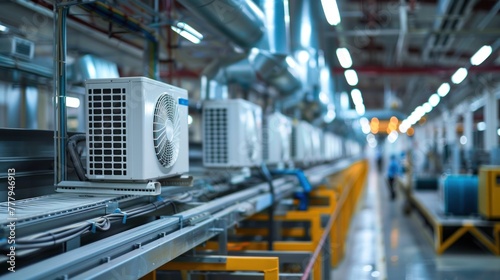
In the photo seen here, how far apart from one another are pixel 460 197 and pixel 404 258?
151 cm

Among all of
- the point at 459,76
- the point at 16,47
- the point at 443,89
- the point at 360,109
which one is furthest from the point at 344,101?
the point at 16,47

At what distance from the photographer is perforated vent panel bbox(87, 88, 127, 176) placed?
2232mm

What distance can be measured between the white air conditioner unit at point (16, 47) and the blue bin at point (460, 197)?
6.18 meters

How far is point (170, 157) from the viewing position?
2508 mm

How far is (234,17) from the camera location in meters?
3.27

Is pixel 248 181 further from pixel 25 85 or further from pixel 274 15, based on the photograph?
pixel 25 85

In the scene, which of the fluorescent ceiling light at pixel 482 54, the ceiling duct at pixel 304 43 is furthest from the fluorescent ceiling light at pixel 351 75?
the fluorescent ceiling light at pixel 482 54

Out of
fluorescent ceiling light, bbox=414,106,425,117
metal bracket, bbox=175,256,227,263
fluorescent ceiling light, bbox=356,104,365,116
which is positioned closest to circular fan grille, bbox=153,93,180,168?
metal bracket, bbox=175,256,227,263

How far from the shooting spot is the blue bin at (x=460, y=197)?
775 centimetres

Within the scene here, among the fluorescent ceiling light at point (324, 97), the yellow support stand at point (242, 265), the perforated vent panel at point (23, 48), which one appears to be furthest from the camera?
the fluorescent ceiling light at point (324, 97)

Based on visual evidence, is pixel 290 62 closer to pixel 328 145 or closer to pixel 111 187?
pixel 111 187

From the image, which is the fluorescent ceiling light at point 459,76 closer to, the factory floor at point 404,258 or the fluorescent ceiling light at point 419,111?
the factory floor at point 404,258

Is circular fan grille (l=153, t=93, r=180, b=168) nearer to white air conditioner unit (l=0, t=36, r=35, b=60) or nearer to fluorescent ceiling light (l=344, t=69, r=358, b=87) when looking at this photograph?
white air conditioner unit (l=0, t=36, r=35, b=60)

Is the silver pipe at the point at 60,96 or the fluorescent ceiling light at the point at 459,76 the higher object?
the fluorescent ceiling light at the point at 459,76
